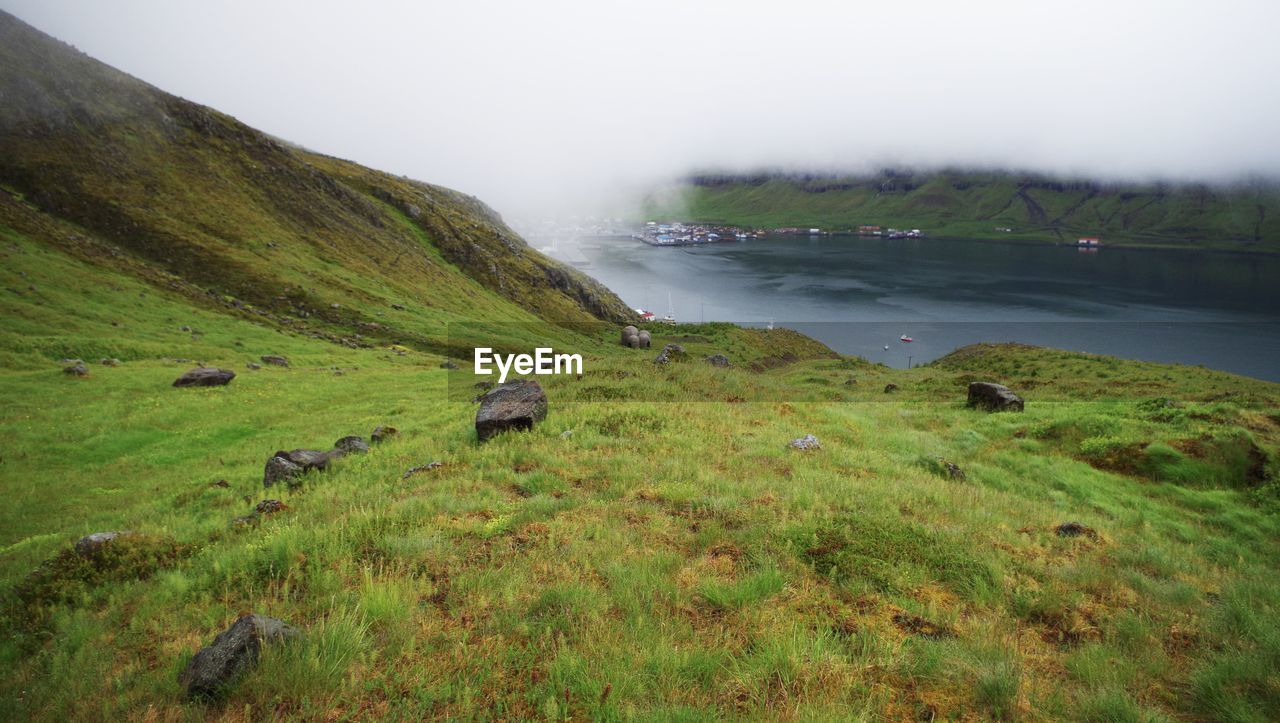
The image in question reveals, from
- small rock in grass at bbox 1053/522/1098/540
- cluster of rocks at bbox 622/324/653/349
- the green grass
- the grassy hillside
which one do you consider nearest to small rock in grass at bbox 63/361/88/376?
the grassy hillside

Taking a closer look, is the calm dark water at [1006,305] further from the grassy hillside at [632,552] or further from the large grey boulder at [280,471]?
the large grey boulder at [280,471]

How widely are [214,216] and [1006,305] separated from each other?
15810cm

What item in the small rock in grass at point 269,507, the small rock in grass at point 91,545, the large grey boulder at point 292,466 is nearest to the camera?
the small rock in grass at point 91,545

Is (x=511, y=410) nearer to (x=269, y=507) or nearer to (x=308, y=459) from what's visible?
(x=308, y=459)

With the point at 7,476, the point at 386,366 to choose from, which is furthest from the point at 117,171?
the point at 7,476

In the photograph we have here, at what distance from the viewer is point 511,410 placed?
16.0m

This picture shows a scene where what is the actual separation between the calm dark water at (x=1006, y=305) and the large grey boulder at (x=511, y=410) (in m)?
87.5

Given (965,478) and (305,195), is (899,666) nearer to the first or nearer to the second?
(965,478)

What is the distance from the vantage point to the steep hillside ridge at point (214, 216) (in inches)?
1978

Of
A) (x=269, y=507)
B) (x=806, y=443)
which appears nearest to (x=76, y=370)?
(x=269, y=507)

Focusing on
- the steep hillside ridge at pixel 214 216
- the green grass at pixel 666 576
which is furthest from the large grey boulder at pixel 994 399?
the steep hillside ridge at pixel 214 216

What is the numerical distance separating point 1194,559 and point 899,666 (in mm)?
8890

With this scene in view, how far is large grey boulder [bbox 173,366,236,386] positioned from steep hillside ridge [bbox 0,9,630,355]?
21791mm

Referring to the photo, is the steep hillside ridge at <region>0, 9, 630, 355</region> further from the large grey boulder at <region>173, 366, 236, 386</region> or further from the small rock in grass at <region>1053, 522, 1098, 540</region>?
the small rock in grass at <region>1053, 522, 1098, 540</region>
